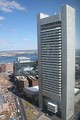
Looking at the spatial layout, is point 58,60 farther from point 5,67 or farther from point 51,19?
point 5,67

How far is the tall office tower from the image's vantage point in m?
4.71

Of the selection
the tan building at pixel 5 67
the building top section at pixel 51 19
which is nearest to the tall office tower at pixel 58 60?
the building top section at pixel 51 19

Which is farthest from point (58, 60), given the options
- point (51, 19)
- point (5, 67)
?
point (5, 67)

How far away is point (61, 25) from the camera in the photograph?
4.79 metres

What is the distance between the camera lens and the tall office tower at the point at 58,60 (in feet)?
15.4

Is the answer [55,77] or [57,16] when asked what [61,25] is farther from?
[55,77]

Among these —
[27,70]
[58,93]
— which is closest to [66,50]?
[58,93]

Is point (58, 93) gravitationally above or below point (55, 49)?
below

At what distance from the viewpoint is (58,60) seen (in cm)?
495

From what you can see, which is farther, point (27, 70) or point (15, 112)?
point (27, 70)

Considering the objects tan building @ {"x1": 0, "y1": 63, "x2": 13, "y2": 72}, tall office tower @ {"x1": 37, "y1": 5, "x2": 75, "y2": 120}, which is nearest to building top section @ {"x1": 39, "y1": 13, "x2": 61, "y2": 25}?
tall office tower @ {"x1": 37, "y1": 5, "x2": 75, "y2": 120}

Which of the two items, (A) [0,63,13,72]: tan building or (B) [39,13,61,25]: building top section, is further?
(A) [0,63,13,72]: tan building

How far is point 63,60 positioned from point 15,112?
212 cm

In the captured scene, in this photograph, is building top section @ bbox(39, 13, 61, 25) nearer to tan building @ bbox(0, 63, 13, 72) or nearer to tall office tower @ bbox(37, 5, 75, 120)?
tall office tower @ bbox(37, 5, 75, 120)
